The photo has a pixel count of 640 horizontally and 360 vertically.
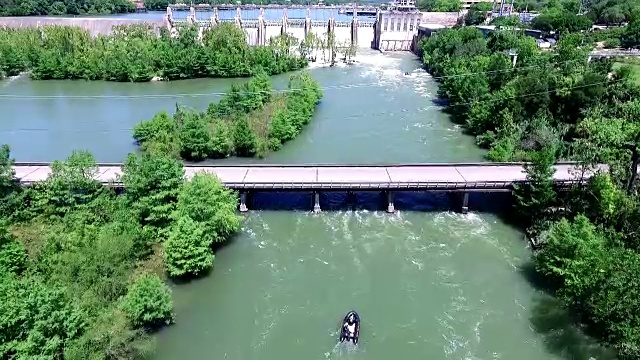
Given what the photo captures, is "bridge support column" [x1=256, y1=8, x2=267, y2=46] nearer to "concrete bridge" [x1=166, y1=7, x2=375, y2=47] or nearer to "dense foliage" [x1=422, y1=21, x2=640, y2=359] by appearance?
"concrete bridge" [x1=166, y1=7, x2=375, y2=47]

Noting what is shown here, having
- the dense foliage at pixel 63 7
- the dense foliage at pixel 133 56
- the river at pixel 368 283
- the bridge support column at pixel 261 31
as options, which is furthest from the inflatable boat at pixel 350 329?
the dense foliage at pixel 63 7

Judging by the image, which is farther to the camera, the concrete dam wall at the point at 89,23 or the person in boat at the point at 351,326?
the concrete dam wall at the point at 89,23

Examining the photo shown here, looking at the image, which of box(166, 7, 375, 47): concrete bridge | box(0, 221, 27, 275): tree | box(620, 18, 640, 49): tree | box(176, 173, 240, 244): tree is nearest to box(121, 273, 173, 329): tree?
box(176, 173, 240, 244): tree

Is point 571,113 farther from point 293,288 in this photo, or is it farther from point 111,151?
point 111,151

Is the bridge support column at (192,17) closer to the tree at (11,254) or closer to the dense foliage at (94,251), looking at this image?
the dense foliage at (94,251)

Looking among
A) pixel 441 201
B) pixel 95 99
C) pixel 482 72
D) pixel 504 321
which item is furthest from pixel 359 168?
pixel 95 99
